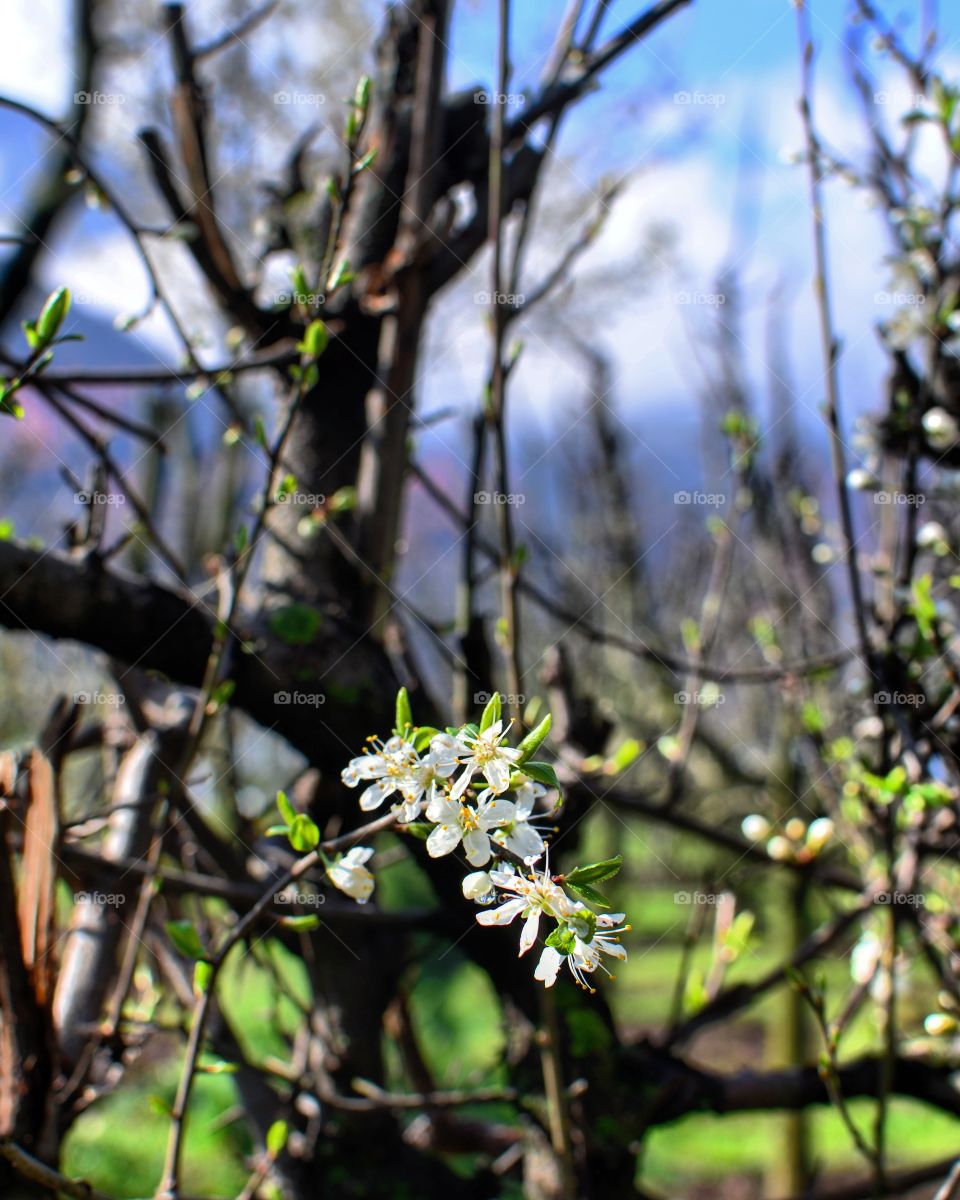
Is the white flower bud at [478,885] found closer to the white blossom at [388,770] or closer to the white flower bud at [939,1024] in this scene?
the white blossom at [388,770]

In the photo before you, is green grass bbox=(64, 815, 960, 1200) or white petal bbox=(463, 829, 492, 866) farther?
green grass bbox=(64, 815, 960, 1200)

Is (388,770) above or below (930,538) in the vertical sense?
below

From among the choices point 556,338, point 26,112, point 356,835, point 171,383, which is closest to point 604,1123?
point 356,835

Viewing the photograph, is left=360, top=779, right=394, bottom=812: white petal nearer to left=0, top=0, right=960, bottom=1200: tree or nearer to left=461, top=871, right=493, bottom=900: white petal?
left=461, top=871, right=493, bottom=900: white petal

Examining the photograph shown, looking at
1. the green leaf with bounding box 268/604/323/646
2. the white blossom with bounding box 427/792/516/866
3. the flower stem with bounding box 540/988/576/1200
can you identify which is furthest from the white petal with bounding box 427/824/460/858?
the green leaf with bounding box 268/604/323/646

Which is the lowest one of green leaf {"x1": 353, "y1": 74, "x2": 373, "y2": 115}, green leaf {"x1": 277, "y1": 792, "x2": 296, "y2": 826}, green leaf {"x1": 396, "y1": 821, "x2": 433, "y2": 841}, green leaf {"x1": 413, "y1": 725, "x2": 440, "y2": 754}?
green leaf {"x1": 277, "y1": 792, "x2": 296, "y2": 826}

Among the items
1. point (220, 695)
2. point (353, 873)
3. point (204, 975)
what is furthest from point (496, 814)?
point (220, 695)

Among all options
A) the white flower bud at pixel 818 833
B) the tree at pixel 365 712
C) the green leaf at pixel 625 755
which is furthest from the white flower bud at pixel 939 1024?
the green leaf at pixel 625 755

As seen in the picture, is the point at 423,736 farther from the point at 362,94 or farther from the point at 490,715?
the point at 362,94
